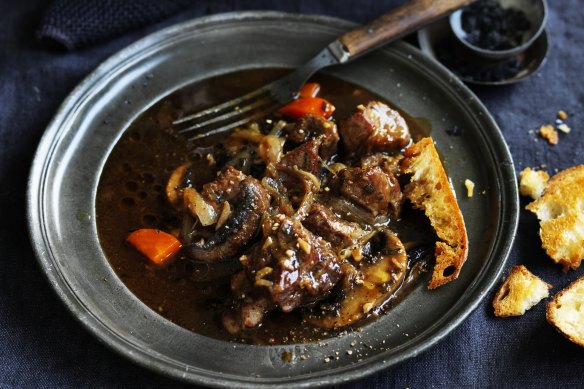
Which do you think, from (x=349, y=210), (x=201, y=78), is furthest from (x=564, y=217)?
(x=201, y=78)

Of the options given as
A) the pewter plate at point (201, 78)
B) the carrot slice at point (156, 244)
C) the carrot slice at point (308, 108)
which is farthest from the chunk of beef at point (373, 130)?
the carrot slice at point (156, 244)

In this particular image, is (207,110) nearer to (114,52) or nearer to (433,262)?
(114,52)

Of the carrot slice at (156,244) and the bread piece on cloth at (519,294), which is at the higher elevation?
the carrot slice at (156,244)

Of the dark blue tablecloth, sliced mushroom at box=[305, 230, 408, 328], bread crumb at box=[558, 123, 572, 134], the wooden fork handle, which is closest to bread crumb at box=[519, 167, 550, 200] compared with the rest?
the dark blue tablecloth

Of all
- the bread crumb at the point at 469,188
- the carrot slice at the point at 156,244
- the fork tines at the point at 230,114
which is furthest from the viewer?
the fork tines at the point at 230,114

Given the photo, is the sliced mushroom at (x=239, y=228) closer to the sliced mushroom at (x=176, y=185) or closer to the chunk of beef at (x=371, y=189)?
the sliced mushroom at (x=176, y=185)

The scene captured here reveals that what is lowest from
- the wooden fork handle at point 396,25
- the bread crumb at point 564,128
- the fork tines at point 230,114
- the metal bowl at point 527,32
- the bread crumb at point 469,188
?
the bread crumb at point 564,128

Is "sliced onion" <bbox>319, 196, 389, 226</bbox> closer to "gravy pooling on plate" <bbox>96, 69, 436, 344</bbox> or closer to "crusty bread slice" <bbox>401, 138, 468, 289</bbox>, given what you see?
"gravy pooling on plate" <bbox>96, 69, 436, 344</bbox>
